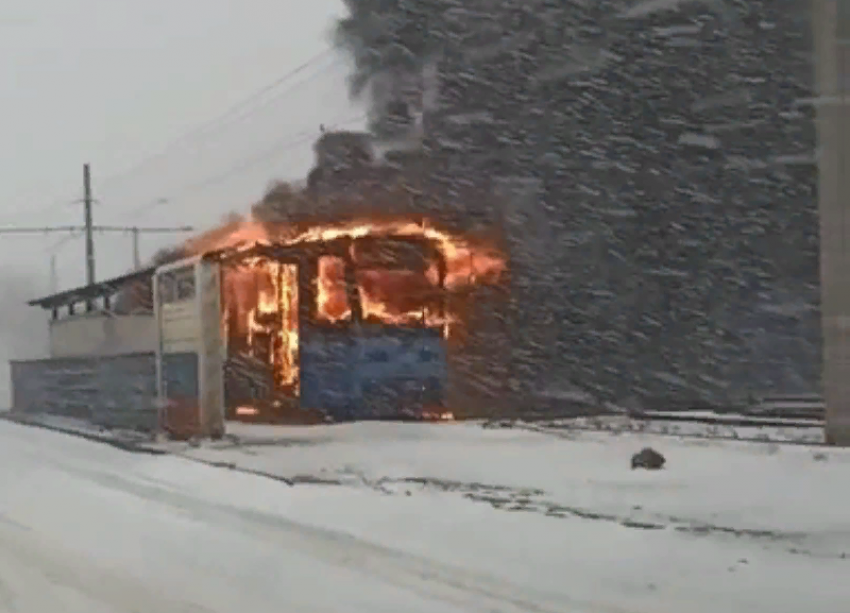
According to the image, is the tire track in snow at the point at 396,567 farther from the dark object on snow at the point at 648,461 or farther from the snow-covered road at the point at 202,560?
the dark object on snow at the point at 648,461

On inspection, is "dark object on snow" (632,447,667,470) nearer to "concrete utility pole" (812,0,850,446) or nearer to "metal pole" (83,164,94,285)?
"concrete utility pole" (812,0,850,446)

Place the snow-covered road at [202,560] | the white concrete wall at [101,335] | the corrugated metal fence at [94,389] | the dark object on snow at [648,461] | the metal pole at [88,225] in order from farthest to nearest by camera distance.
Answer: the metal pole at [88,225] < the white concrete wall at [101,335] < the corrugated metal fence at [94,389] < the dark object on snow at [648,461] < the snow-covered road at [202,560]

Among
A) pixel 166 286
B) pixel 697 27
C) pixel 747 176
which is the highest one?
pixel 697 27

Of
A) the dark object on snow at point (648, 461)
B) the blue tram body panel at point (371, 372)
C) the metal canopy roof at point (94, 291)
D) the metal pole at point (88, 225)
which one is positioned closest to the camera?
the dark object on snow at point (648, 461)

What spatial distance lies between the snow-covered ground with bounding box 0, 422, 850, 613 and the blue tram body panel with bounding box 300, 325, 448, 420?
18.1 ft

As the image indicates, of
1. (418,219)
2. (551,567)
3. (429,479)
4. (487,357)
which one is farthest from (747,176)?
(551,567)

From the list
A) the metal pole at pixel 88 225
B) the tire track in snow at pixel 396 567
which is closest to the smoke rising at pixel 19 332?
the metal pole at pixel 88 225

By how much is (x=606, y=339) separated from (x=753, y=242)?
4.96 meters

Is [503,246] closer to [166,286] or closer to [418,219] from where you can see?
[418,219]

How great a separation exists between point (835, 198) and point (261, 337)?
39.6 feet

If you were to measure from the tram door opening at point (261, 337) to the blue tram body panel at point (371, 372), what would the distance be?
0.43 m

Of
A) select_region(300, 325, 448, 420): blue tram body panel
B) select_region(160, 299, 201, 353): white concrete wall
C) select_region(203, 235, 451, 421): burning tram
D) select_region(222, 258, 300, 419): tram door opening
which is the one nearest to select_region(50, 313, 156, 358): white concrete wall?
select_region(222, 258, 300, 419): tram door opening

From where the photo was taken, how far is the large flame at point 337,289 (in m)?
25.8

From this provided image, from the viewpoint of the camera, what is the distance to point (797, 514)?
12.2 metres
